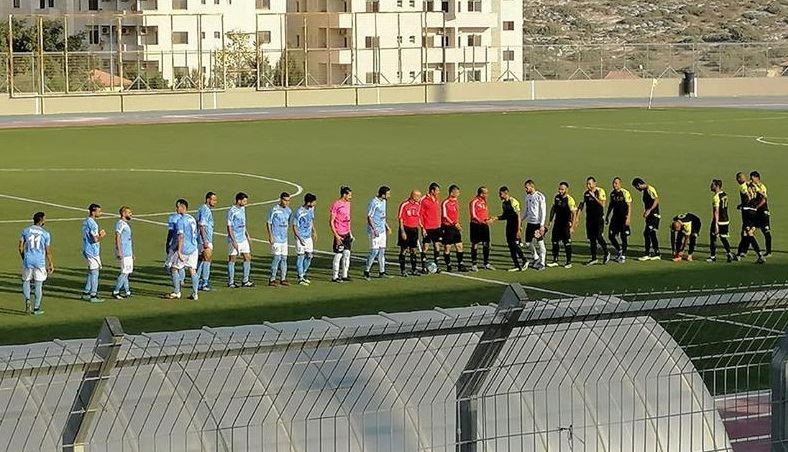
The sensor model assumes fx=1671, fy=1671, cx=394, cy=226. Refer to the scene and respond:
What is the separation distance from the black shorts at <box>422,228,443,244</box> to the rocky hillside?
135 meters

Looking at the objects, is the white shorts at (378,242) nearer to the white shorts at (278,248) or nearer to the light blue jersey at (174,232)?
the white shorts at (278,248)

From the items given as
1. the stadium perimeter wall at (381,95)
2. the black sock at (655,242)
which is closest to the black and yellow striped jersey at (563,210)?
the black sock at (655,242)

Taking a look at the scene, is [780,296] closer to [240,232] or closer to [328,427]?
[328,427]

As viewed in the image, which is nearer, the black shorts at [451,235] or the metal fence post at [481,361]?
the metal fence post at [481,361]

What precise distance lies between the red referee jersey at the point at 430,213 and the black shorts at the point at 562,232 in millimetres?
2111

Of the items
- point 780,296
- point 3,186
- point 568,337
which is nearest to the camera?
point 780,296

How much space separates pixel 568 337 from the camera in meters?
12.0

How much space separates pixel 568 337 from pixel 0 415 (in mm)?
4145

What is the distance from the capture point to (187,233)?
83.6 feet

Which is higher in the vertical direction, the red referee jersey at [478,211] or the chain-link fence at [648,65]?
the chain-link fence at [648,65]


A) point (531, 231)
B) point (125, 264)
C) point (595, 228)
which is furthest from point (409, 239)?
point (125, 264)

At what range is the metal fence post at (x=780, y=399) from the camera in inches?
369

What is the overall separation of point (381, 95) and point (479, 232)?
51.9 m

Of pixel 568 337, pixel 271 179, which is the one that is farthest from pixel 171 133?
pixel 568 337
